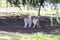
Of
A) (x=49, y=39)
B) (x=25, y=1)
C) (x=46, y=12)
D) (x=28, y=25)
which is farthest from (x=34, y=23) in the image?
(x=46, y=12)

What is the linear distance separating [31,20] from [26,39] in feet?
24.9

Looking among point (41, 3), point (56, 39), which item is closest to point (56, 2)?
point (41, 3)

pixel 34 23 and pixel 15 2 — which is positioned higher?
pixel 15 2

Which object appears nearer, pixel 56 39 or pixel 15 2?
pixel 56 39

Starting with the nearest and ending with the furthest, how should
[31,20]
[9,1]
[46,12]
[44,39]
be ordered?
[44,39], [9,1], [31,20], [46,12]

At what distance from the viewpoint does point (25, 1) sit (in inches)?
673

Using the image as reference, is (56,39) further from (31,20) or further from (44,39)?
(31,20)

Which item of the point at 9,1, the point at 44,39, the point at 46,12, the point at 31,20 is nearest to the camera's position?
the point at 44,39

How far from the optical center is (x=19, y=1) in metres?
16.9

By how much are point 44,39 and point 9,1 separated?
6.86m

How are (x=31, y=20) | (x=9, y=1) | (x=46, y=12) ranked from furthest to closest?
(x=46, y=12), (x=31, y=20), (x=9, y=1)

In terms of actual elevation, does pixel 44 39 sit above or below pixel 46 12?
above

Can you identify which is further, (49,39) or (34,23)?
(34,23)

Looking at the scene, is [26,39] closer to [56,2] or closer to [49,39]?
[49,39]
